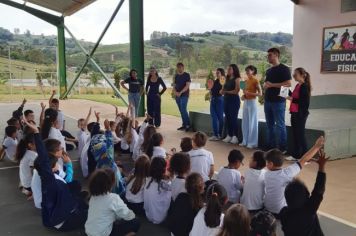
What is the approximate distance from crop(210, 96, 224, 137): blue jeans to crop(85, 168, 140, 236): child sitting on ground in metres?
4.53

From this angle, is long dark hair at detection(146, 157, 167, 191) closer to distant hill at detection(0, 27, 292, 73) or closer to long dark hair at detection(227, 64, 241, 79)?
long dark hair at detection(227, 64, 241, 79)

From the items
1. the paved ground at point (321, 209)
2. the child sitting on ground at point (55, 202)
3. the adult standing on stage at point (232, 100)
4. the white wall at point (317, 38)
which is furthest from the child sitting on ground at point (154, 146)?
the white wall at point (317, 38)

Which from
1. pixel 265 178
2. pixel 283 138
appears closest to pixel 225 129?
pixel 283 138

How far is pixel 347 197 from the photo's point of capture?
4.30 metres

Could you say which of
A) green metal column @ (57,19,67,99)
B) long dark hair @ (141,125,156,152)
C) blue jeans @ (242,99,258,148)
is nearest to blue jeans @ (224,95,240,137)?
blue jeans @ (242,99,258,148)

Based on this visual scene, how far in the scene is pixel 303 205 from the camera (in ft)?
9.05

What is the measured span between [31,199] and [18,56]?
23351mm

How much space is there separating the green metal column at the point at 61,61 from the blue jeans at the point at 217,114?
11.8m

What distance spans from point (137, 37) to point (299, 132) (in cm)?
605

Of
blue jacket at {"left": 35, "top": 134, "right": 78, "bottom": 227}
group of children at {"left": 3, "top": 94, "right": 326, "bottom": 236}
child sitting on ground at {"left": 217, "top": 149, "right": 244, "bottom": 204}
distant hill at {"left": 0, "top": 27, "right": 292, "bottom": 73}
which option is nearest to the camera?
group of children at {"left": 3, "top": 94, "right": 326, "bottom": 236}

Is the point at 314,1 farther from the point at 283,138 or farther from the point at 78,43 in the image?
the point at 78,43

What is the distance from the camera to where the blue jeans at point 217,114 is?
7555 millimetres

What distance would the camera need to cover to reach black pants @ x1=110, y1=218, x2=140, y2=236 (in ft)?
10.9

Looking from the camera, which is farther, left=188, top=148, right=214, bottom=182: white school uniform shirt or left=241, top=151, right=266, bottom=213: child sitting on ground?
left=188, top=148, right=214, bottom=182: white school uniform shirt
